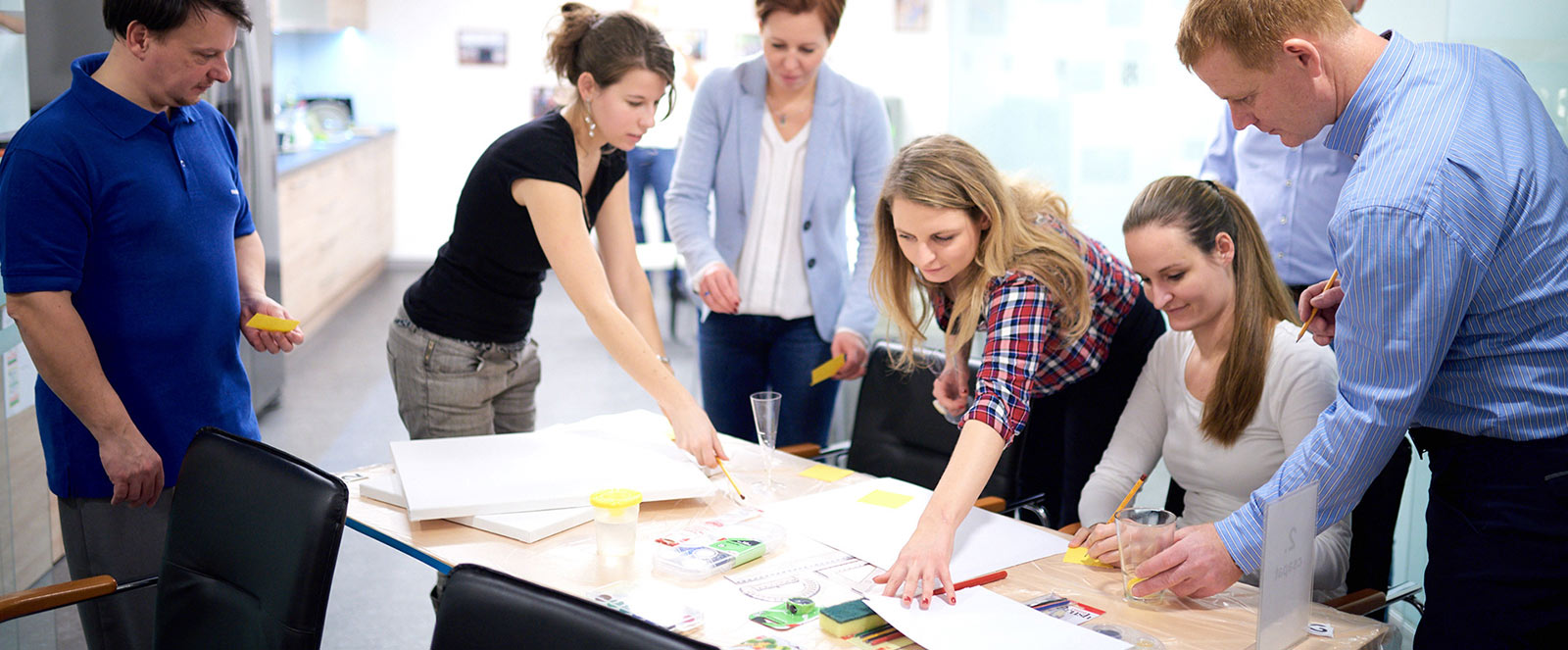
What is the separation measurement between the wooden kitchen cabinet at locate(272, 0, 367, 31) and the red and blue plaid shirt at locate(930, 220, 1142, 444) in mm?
4961

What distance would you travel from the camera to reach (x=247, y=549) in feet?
4.86

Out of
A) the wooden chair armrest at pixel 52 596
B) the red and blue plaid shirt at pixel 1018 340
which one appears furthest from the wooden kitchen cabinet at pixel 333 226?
the red and blue plaid shirt at pixel 1018 340

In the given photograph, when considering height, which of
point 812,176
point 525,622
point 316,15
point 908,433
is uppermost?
point 316,15

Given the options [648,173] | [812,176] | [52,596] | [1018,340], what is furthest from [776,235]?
[648,173]

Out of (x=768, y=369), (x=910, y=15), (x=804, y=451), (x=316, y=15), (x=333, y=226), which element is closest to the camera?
(x=804, y=451)

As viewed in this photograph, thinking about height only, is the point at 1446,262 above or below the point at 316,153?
above

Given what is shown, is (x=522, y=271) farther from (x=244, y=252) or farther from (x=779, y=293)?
(x=779, y=293)

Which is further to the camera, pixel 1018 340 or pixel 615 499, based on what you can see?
pixel 1018 340

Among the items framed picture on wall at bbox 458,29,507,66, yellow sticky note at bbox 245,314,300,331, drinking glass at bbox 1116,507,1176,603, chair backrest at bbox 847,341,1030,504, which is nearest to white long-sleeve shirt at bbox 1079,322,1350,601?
chair backrest at bbox 847,341,1030,504

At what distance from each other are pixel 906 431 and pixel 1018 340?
71 centimetres

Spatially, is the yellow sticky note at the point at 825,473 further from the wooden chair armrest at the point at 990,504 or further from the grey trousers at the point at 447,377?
the grey trousers at the point at 447,377

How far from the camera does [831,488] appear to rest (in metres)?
2.01

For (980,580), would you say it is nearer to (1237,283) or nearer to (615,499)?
(615,499)

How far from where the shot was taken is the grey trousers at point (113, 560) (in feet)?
6.15
